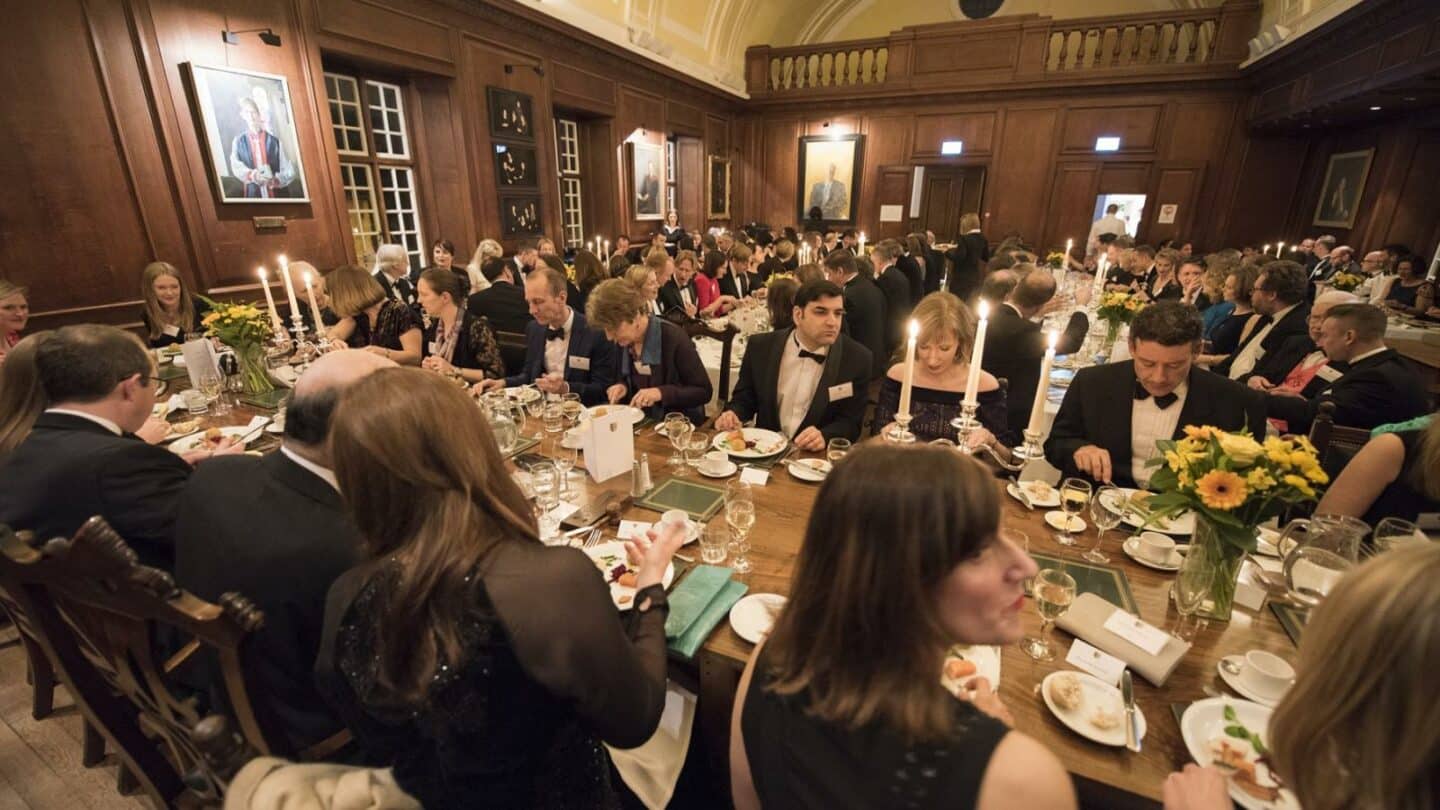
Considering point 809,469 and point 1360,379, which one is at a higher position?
point 1360,379

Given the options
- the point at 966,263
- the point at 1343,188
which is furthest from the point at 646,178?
the point at 1343,188

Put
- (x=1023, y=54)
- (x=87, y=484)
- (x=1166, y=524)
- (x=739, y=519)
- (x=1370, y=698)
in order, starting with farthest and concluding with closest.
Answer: (x=1023, y=54) → (x=1166, y=524) → (x=739, y=519) → (x=87, y=484) → (x=1370, y=698)

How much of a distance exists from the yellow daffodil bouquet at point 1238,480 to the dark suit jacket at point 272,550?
202cm

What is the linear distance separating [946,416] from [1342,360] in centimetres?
238

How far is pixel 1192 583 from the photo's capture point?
1.53 m

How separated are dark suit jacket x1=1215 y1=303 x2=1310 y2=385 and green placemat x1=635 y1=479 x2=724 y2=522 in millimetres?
4259

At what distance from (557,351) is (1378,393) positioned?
176 inches

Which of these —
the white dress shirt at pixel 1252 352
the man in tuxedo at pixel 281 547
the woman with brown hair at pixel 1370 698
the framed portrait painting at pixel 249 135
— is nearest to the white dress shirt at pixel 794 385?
the man in tuxedo at pixel 281 547

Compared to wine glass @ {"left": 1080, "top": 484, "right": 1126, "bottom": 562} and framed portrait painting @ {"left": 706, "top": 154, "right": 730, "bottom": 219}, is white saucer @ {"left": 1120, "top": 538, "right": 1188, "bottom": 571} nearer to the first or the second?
wine glass @ {"left": 1080, "top": 484, "right": 1126, "bottom": 562}

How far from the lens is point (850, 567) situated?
929 mm

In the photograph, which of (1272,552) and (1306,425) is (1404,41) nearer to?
(1306,425)

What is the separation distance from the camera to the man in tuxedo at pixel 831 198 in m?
13.5

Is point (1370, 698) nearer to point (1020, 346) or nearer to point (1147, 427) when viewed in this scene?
point (1147, 427)

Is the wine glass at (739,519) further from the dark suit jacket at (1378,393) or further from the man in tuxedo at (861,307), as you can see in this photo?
the man in tuxedo at (861,307)
